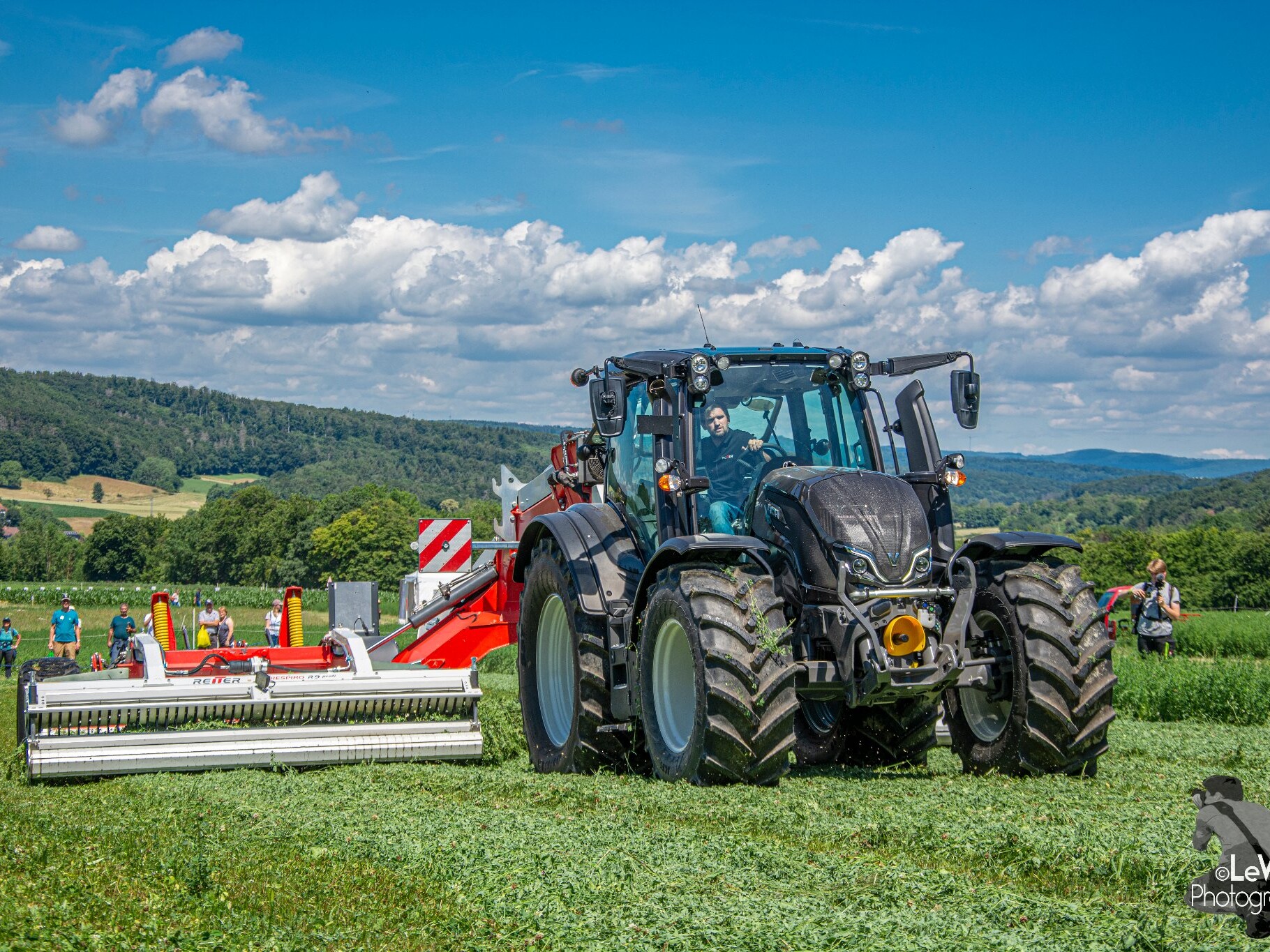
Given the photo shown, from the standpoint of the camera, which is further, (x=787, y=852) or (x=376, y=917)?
(x=787, y=852)

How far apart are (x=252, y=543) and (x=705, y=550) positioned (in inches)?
3421

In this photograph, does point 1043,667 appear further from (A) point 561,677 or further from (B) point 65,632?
(B) point 65,632

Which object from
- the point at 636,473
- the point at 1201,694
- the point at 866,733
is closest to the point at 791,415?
the point at 636,473

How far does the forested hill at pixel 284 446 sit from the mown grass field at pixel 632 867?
140296 mm

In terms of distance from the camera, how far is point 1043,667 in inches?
266

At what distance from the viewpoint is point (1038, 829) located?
17.2 feet

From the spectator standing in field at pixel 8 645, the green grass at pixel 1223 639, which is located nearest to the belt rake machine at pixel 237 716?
the spectator standing in field at pixel 8 645

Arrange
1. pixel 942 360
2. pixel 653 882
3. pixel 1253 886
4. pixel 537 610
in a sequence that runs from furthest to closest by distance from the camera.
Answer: pixel 537 610
pixel 942 360
pixel 653 882
pixel 1253 886

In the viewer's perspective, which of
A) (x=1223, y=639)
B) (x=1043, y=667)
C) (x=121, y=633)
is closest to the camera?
(x=1043, y=667)

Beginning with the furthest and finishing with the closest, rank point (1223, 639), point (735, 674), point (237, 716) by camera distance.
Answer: point (1223, 639)
point (237, 716)
point (735, 674)

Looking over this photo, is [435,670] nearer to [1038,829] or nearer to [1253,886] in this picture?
[1038,829]

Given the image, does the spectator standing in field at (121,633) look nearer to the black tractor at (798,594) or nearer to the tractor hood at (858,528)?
the black tractor at (798,594)

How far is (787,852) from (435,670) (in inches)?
212

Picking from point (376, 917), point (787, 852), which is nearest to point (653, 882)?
point (787, 852)
